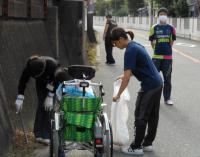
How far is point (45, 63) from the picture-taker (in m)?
6.84

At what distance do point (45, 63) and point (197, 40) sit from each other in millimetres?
31560

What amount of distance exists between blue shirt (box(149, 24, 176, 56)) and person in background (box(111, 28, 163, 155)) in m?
3.99

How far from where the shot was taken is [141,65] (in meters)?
7.02

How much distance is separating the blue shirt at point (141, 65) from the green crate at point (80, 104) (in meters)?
0.96

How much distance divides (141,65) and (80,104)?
1.29m

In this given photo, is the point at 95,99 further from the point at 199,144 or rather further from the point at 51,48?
the point at 51,48

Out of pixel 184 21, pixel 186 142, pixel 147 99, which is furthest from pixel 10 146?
pixel 184 21

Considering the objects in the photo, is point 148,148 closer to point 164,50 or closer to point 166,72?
point 166,72

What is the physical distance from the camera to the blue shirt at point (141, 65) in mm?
6875

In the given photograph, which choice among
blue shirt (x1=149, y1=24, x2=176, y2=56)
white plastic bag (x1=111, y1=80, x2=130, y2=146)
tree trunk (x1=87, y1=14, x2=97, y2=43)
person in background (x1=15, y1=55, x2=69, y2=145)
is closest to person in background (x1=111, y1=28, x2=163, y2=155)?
white plastic bag (x1=111, y1=80, x2=130, y2=146)

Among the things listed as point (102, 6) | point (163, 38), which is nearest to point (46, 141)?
point (163, 38)

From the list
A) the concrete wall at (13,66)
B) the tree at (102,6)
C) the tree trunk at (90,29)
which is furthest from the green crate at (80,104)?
the tree at (102,6)

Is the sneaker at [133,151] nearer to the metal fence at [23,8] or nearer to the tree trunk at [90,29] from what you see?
the metal fence at [23,8]

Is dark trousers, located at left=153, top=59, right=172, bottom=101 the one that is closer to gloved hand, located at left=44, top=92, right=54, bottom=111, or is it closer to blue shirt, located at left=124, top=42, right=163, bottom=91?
blue shirt, located at left=124, top=42, right=163, bottom=91
